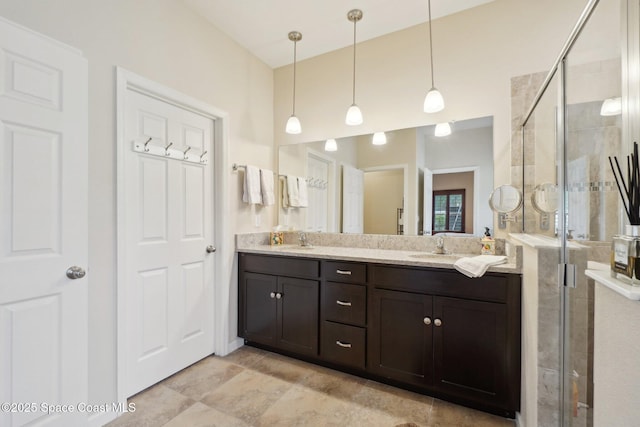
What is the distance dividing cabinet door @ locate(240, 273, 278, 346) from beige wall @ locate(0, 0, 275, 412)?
40.6 inches

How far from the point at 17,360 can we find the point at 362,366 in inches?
74.7

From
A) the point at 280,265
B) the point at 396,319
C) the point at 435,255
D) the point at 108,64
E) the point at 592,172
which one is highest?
the point at 108,64

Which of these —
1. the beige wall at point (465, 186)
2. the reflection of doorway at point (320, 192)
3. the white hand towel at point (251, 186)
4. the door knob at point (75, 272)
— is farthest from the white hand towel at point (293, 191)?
the door knob at point (75, 272)

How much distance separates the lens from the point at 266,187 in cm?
277

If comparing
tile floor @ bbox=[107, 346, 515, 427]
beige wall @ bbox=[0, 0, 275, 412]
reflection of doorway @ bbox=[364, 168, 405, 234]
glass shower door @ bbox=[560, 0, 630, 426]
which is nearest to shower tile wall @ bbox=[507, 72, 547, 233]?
glass shower door @ bbox=[560, 0, 630, 426]

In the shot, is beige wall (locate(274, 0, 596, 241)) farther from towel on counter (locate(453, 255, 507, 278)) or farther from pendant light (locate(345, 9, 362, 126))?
towel on counter (locate(453, 255, 507, 278))

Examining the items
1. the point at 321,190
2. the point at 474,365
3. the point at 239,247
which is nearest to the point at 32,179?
the point at 239,247

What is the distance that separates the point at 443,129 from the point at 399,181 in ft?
1.79

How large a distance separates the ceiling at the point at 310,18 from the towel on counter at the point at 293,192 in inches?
49.9

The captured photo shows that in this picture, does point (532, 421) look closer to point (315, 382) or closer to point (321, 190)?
point (315, 382)

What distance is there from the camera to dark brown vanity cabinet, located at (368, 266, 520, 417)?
5.31 feet

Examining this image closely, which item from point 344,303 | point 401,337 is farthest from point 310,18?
point 401,337

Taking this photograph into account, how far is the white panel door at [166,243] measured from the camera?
1.87m

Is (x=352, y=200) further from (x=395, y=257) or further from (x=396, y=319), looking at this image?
(x=396, y=319)
